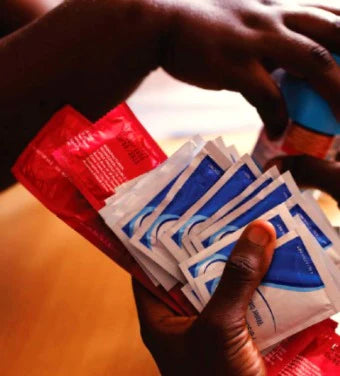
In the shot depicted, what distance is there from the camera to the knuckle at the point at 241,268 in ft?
1.46

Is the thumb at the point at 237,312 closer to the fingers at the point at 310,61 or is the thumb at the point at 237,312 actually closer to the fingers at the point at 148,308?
the fingers at the point at 148,308

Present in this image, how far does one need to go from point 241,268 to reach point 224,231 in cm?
8

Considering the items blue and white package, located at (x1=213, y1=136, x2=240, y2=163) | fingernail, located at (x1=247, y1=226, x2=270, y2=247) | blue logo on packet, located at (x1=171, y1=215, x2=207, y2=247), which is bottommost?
fingernail, located at (x1=247, y1=226, x2=270, y2=247)

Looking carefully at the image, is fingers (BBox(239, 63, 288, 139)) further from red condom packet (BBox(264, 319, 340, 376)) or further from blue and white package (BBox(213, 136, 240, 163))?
red condom packet (BBox(264, 319, 340, 376))

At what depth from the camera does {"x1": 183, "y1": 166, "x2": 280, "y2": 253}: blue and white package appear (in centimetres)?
52

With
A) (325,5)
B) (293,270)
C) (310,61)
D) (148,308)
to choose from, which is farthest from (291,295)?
(325,5)

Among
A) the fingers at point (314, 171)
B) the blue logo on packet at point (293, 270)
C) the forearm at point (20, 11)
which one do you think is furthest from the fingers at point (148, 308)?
the forearm at point (20, 11)

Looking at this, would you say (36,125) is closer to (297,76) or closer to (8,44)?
(8,44)

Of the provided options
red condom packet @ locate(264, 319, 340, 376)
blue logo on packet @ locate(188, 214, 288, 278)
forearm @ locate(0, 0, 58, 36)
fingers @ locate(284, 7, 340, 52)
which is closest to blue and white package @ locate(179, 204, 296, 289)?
blue logo on packet @ locate(188, 214, 288, 278)

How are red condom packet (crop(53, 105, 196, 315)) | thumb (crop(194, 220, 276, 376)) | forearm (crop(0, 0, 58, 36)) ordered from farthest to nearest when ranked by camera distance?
forearm (crop(0, 0, 58, 36))
red condom packet (crop(53, 105, 196, 315))
thumb (crop(194, 220, 276, 376))

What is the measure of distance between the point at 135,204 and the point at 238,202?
106 millimetres

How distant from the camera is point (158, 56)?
2.02ft

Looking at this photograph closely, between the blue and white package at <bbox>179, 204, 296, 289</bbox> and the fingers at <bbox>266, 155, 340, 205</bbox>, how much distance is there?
0.44ft

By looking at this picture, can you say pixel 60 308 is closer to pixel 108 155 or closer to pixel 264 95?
pixel 108 155
